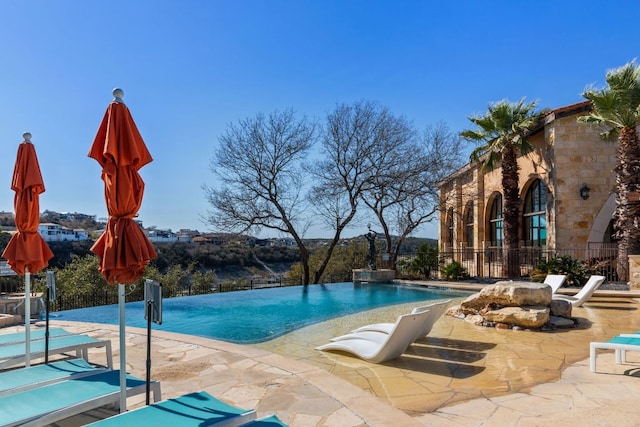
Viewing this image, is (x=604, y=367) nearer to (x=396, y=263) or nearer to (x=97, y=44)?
(x=97, y=44)

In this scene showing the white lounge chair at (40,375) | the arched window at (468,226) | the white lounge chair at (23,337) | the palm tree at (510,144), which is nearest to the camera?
the white lounge chair at (40,375)

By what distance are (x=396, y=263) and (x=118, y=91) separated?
17.8 metres

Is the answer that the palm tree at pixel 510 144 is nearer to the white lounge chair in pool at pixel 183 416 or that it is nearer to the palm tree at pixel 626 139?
the palm tree at pixel 626 139

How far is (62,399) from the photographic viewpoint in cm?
315

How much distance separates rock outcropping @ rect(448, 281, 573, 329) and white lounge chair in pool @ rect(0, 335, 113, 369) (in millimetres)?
6586

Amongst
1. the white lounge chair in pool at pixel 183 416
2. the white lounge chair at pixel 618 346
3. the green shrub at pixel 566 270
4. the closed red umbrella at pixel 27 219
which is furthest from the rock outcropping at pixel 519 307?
the closed red umbrella at pixel 27 219

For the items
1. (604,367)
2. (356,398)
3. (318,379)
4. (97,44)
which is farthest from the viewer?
(97,44)

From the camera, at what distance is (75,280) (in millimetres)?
15484

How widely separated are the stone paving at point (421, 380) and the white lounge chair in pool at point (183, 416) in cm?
75

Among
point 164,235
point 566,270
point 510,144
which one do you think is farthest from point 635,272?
point 164,235

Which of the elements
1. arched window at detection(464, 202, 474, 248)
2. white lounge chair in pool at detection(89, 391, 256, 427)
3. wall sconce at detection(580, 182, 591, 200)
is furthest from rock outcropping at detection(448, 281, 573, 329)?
arched window at detection(464, 202, 474, 248)

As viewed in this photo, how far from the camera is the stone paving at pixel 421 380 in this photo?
141 inches

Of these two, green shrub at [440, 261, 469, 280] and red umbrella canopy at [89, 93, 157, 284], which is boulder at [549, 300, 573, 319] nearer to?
red umbrella canopy at [89, 93, 157, 284]

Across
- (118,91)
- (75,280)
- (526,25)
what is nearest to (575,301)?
(526,25)
